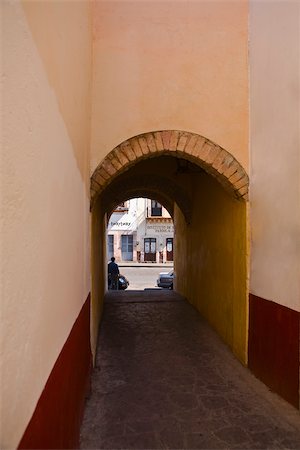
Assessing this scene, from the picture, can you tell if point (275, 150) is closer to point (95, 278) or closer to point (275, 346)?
point (275, 346)

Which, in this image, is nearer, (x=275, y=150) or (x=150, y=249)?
(x=275, y=150)

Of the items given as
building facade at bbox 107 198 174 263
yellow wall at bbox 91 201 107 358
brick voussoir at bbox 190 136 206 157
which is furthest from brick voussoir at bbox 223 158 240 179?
building facade at bbox 107 198 174 263

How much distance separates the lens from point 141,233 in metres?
26.6

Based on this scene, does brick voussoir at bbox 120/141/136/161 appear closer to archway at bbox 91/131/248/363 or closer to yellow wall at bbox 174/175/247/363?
archway at bbox 91/131/248/363

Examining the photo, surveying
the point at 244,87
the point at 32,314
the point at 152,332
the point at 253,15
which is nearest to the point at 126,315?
the point at 152,332

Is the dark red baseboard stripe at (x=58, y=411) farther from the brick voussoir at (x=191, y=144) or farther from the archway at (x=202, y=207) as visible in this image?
the brick voussoir at (x=191, y=144)

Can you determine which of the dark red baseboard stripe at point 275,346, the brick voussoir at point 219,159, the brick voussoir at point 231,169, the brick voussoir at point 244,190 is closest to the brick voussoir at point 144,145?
the brick voussoir at point 219,159

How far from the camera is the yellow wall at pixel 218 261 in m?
4.93

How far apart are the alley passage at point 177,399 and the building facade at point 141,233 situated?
2016 centimetres

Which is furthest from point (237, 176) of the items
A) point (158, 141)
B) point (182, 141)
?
point (158, 141)

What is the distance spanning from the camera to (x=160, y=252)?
87.5ft

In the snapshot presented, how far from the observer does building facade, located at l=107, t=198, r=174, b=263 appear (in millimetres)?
26500

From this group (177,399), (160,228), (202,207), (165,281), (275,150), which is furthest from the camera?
(160,228)

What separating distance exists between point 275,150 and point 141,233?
74.3 feet
